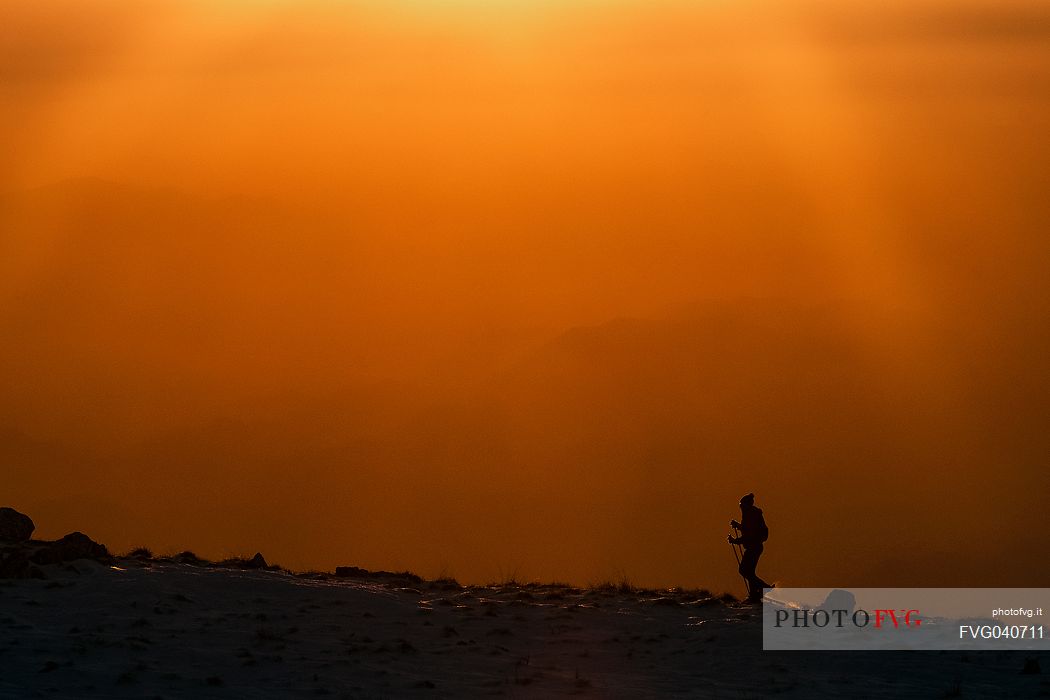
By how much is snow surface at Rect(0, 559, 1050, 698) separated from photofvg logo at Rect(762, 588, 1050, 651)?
1.54 ft

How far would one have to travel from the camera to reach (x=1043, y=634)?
70.2ft

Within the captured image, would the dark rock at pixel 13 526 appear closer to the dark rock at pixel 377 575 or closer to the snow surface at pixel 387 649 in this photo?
the snow surface at pixel 387 649

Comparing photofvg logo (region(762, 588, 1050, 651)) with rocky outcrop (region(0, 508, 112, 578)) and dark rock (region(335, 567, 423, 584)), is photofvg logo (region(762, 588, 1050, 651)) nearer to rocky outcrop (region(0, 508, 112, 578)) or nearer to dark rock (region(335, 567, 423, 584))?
dark rock (region(335, 567, 423, 584))

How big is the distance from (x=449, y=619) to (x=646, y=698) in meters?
4.48

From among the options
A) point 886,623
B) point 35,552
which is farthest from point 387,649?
point 886,623

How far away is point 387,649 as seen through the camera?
766 inches

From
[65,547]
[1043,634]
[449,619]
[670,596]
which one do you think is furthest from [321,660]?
[1043,634]

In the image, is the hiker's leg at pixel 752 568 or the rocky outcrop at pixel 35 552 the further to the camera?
the hiker's leg at pixel 752 568

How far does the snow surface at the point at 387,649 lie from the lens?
17.8 metres

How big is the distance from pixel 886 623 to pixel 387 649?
7.83 m

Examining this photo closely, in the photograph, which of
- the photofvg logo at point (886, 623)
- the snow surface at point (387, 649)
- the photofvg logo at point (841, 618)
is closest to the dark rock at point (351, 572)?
the snow surface at point (387, 649)

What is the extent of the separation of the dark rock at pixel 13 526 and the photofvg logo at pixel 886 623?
1263 cm

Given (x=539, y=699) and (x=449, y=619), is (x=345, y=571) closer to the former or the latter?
(x=449, y=619)

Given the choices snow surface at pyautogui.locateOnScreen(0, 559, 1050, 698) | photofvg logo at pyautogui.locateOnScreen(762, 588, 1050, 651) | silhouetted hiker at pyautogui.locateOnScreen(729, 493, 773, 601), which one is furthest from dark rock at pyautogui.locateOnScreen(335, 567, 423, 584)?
photofvg logo at pyautogui.locateOnScreen(762, 588, 1050, 651)
